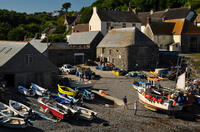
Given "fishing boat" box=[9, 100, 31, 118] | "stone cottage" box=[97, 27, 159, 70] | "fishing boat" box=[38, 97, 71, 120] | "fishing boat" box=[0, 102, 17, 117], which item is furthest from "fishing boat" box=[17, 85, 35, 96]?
"stone cottage" box=[97, 27, 159, 70]

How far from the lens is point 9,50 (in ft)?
94.9

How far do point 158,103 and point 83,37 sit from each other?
3607 centimetres

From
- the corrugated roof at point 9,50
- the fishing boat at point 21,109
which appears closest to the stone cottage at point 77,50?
the corrugated roof at point 9,50

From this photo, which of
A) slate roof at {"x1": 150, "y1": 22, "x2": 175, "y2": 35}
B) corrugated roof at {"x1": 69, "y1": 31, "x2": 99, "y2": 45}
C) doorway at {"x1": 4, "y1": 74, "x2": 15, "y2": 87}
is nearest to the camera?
doorway at {"x1": 4, "y1": 74, "x2": 15, "y2": 87}

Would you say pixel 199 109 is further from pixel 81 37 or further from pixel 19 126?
pixel 81 37

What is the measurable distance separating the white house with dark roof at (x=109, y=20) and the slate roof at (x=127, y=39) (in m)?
13.8

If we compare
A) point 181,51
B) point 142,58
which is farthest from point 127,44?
point 181,51

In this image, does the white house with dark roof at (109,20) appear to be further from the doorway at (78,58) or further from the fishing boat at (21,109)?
the fishing boat at (21,109)

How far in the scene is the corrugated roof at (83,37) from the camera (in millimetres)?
52403

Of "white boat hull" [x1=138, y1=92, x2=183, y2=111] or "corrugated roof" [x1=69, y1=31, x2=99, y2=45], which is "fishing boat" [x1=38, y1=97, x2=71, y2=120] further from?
"corrugated roof" [x1=69, y1=31, x2=99, y2=45]

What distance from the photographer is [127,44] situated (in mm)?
41562

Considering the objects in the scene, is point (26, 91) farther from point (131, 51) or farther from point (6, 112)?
point (131, 51)

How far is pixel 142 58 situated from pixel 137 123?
24007 mm

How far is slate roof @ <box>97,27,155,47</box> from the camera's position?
4212 centimetres
